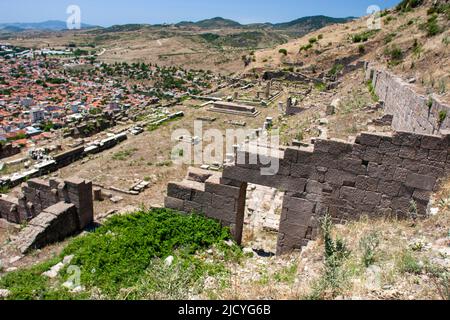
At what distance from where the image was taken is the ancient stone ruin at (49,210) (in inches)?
399

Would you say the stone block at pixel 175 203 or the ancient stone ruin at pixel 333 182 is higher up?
the ancient stone ruin at pixel 333 182

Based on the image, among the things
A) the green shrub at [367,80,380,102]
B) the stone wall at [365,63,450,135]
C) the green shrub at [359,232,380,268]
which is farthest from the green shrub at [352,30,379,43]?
the green shrub at [359,232,380,268]

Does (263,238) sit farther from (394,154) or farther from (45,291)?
(45,291)

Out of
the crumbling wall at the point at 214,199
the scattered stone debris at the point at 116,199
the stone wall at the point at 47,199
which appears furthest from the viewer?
the scattered stone debris at the point at 116,199

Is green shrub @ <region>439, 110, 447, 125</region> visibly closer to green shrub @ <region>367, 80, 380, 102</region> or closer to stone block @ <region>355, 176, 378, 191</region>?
stone block @ <region>355, 176, 378, 191</region>

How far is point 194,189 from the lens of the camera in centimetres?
902

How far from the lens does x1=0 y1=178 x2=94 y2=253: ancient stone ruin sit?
1014 centimetres

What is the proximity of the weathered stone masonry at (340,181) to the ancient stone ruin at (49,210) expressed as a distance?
4.66 meters

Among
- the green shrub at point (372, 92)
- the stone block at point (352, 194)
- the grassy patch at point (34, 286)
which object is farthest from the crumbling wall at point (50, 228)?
the green shrub at point (372, 92)

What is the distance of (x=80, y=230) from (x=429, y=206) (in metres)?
10.3

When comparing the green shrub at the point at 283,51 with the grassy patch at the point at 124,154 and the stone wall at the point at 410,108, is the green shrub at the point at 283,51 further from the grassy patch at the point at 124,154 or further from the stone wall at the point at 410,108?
the grassy patch at the point at 124,154

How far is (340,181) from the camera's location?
8156 millimetres

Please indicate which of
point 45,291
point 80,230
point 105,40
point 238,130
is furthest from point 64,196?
point 105,40

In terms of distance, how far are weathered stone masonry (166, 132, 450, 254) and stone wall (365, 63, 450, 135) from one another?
4.68ft
